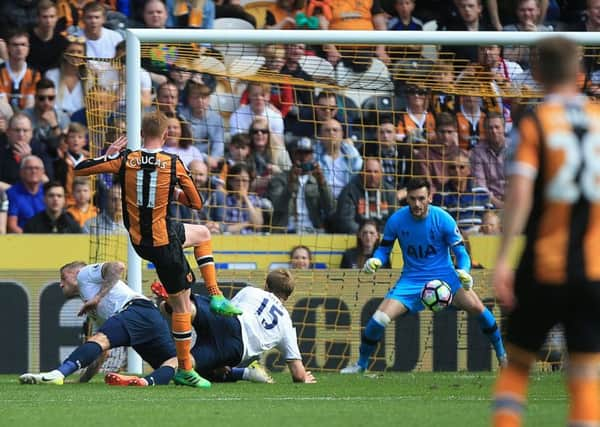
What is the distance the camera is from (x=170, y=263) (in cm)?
955

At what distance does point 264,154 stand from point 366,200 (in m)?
1.32

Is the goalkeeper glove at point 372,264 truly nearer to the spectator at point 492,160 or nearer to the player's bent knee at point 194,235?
the player's bent knee at point 194,235

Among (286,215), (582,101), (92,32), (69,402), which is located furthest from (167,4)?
(582,101)

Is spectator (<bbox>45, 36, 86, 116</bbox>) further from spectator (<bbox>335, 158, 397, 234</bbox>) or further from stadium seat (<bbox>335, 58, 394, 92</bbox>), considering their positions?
spectator (<bbox>335, 158, 397, 234</bbox>)

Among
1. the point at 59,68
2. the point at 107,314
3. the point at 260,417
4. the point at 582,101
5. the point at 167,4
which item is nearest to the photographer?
the point at 582,101

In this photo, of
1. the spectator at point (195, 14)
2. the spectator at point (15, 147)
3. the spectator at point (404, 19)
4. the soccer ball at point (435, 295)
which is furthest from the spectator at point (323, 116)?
the soccer ball at point (435, 295)

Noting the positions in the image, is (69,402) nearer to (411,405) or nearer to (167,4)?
(411,405)

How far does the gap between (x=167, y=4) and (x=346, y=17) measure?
2.32 m

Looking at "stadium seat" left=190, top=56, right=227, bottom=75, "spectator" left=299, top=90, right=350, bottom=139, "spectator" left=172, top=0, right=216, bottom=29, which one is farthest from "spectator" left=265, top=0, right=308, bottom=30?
"stadium seat" left=190, top=56, right=227, bottom=75

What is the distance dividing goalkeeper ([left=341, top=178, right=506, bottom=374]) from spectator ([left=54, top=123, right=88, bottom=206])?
414cm

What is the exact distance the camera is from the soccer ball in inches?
445

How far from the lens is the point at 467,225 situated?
13969 millimetres

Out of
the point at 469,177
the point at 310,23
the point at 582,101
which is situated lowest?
the point at 469,177

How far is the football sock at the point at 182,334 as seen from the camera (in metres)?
9.61
